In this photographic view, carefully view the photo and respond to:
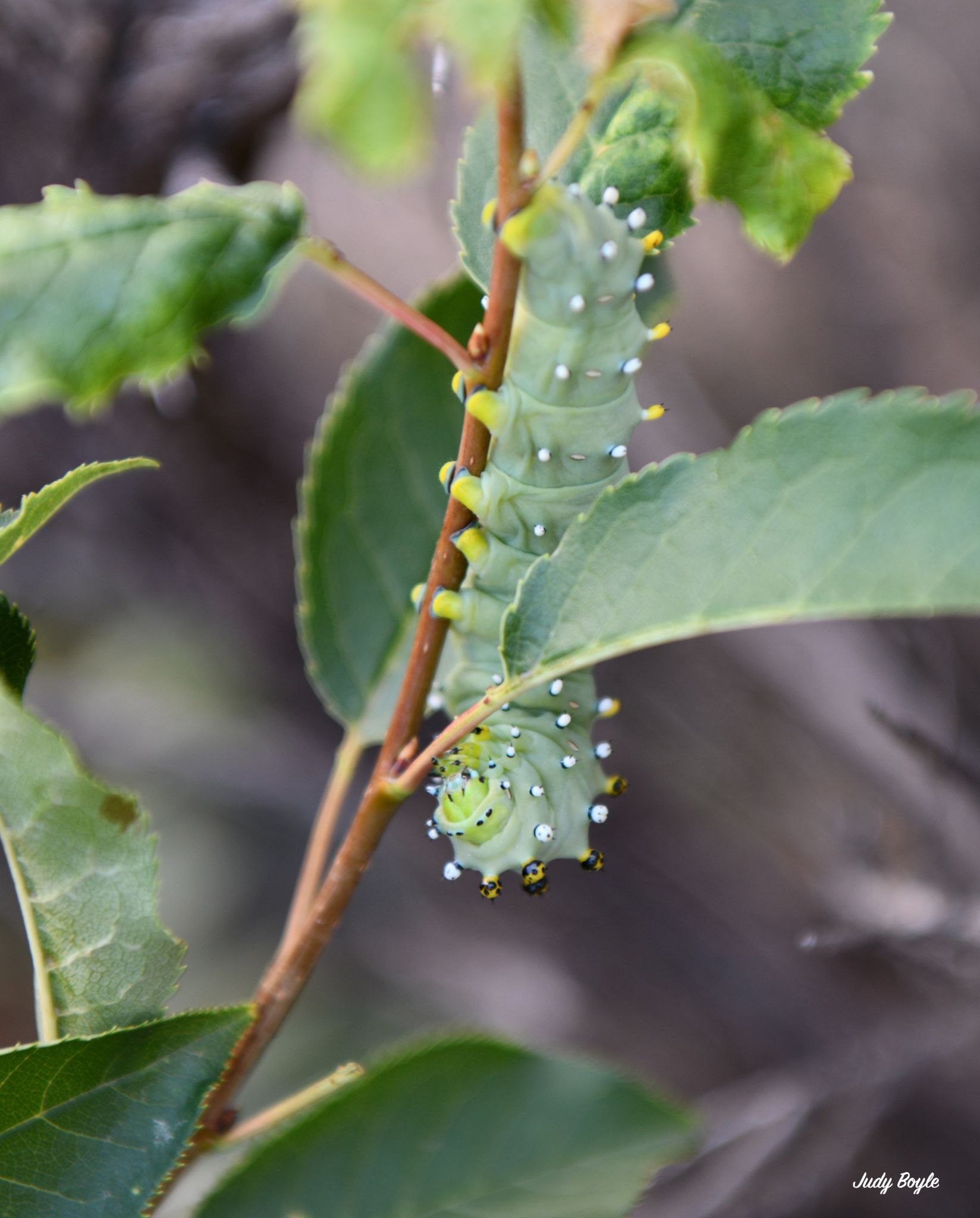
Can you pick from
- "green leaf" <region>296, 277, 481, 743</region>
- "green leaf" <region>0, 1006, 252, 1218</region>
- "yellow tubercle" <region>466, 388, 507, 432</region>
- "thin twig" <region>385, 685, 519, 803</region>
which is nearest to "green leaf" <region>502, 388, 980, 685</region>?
"thin twig" <region>385, 685, 519, 803</region>

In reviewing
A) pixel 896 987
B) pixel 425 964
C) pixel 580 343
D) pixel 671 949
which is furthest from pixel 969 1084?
pixel 580 343

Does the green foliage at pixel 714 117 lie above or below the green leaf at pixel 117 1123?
above

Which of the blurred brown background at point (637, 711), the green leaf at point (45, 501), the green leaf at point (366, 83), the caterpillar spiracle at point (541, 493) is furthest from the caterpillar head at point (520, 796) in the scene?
the blurred brown background at point (637, 711)

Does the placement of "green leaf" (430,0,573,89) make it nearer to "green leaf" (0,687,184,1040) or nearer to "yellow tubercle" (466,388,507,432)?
"yellow tubercle" (466,388,507,432)

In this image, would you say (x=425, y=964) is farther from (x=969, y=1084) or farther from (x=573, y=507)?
(x=573, y=507)

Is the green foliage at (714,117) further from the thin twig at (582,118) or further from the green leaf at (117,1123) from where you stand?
the green leaf at (117,1123)
